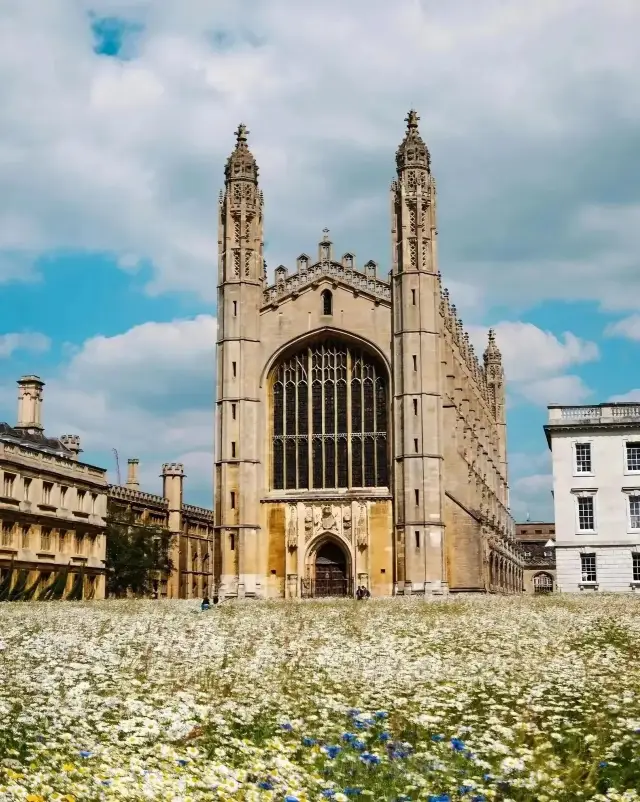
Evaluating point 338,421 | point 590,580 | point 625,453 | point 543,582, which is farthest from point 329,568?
point 543,582

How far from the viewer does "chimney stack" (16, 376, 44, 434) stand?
6781 centimetres

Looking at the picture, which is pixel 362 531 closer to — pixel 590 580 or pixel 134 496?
pixel 590 580

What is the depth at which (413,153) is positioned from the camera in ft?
187

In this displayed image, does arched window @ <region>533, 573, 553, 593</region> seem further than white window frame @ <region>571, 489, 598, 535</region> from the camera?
Yes

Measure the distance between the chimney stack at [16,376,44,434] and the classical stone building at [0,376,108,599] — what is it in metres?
0.28

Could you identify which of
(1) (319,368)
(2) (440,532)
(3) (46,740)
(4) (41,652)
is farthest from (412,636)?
(1) (319,368)

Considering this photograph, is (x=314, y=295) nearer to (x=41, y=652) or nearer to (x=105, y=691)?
(x=41, y=652)

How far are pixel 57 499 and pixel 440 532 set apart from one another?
2013 centimetres

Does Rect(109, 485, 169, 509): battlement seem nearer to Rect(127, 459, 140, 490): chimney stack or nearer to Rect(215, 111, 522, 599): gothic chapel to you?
Rect(127, 459, 140, 490): chimney stack

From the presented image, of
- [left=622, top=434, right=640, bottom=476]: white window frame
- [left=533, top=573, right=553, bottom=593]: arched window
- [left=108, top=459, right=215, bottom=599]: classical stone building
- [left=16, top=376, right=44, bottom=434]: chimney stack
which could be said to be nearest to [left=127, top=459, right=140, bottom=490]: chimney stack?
[left=108, top=459, right=215, bottom=599]: classical stone building

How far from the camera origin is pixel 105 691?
11469 millimetres

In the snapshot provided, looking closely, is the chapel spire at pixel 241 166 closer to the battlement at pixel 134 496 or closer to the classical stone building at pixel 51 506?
the classical stone building at pixel 51 506

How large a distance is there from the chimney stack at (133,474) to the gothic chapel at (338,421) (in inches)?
1065

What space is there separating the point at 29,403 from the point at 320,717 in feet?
200
